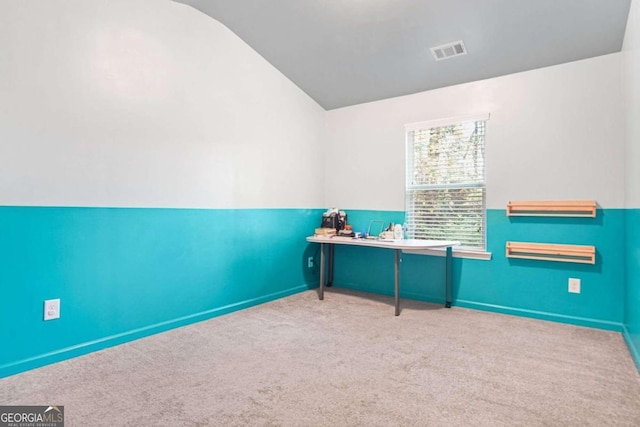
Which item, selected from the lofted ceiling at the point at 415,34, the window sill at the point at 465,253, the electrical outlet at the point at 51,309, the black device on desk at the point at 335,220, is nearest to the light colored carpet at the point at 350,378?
the electrical outlet at the point at 51,309

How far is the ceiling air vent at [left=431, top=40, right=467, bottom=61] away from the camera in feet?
10.2

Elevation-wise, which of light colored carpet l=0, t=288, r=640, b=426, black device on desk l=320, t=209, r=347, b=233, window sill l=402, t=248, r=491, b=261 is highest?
black device on desk l=320, t=209, r=347, b=233

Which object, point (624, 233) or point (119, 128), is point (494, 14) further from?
point (119, 128)

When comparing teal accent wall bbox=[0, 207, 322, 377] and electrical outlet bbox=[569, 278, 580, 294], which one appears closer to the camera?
teal accent wall bbox=[0, 207, 322, 377]

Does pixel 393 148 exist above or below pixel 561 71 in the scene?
below

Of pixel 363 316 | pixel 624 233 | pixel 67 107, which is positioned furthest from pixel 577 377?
pixel 67 107

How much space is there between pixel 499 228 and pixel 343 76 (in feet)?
7.49

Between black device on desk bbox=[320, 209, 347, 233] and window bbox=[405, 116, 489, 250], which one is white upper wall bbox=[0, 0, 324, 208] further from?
Result: window bbox=[405, 116, 489, 250]

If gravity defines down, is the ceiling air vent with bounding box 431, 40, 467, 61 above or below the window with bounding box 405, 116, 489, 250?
above

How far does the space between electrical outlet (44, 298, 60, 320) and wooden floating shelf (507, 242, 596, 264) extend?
367cm

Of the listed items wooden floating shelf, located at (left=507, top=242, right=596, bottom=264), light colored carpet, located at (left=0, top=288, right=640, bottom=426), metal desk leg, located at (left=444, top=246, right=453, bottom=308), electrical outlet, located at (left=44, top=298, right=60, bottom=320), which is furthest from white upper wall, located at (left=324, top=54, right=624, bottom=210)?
electrical outlet, located at (left=44, top=298, right=60, bottom=320)

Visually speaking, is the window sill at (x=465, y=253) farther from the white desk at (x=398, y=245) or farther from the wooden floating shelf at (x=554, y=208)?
the wooden floating shelf at (x=554, y=208)

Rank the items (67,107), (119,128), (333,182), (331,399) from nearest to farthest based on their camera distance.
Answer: (331,399) → (67,107) → (119,128) → (333,182)

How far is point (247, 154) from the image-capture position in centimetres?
364
